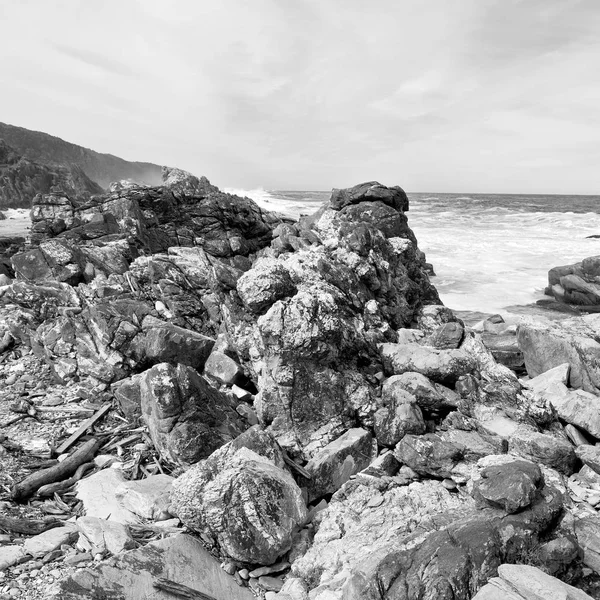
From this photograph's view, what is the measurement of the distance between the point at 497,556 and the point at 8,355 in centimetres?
1065

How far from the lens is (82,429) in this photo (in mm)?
7984

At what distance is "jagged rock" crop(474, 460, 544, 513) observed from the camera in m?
4.55

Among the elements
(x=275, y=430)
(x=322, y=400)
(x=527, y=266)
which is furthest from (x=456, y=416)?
(x=527, y=266)

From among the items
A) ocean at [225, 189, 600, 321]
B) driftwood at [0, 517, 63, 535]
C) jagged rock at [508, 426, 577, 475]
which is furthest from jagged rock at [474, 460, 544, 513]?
ocean at [225, 189, 600, 321]

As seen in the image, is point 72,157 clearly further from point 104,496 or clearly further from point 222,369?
point 104,496

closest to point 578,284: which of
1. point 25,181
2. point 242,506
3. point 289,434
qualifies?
point 289,434

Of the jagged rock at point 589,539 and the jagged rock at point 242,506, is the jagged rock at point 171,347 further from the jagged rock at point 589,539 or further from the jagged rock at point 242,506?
the jagged rock at point 589,539

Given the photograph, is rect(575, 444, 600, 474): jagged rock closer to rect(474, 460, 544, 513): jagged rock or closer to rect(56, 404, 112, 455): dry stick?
rect(474, 460, 544, 513): jagged rock

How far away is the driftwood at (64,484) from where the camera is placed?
6391 mm

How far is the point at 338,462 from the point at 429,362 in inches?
106

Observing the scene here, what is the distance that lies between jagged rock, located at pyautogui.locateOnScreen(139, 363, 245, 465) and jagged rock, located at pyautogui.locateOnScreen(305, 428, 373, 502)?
148 cm

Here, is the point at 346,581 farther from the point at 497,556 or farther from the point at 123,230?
the point at 123,230

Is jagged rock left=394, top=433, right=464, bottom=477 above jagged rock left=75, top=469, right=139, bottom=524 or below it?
above

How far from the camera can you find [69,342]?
32.9 ft
